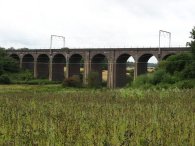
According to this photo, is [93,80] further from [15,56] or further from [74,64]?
[15,56]

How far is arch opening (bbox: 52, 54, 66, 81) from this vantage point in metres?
95.6

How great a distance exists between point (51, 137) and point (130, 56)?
241ft

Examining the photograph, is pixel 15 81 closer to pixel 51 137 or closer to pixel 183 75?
Result: pixel 183 75

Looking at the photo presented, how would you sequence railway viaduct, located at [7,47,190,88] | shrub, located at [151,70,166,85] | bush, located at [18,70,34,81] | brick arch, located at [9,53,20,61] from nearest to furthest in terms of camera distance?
shrub, located at [151,70,166,85]
railway viaduct, located at [7,47,190,88]
bush, located at [18,70,34,81]
brick arch, located at [9,53,20,61]

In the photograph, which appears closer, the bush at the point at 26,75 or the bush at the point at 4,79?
the bush at the point at 4,79

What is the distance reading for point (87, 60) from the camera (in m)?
87.3

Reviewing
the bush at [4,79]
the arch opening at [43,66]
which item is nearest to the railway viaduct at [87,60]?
the arch opening at [43,66]

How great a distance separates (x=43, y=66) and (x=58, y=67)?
5362 millimetres

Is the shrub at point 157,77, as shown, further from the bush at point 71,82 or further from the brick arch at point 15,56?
the brick arch at point 15,56

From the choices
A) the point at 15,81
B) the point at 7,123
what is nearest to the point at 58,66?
the point at 15,81

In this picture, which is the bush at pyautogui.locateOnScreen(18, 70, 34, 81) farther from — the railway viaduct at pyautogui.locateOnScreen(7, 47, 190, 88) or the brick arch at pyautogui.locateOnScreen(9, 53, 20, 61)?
the brick arch at pyautogui.locateOnScreen(9, 53, 20, 61)

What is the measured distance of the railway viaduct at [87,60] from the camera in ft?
257

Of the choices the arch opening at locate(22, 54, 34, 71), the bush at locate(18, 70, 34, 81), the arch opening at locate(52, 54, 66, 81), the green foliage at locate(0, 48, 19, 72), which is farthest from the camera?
the arch opening at locate(22, 54, 34, 71)

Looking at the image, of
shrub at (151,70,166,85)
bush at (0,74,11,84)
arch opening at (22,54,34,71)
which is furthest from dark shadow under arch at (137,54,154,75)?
arch opening at (22,54,34,71)
